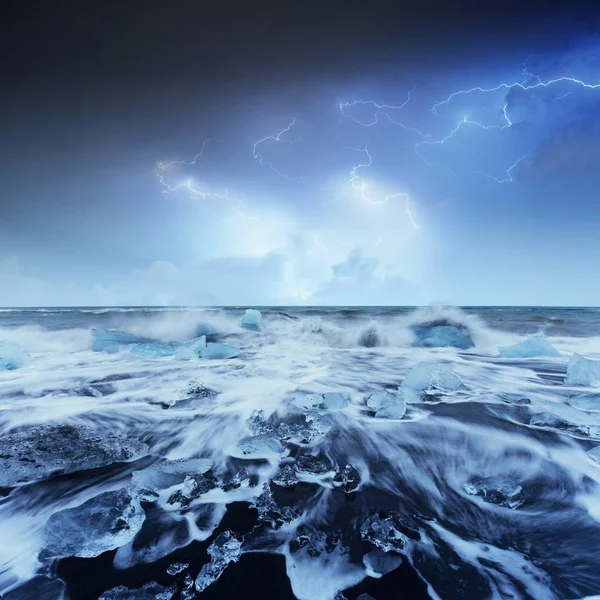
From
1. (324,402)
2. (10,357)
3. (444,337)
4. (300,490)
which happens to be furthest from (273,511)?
(444,337)

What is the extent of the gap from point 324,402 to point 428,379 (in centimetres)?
222

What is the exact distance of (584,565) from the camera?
1704 millimetres

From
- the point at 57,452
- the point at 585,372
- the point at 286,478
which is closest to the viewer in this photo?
the point at 286,478

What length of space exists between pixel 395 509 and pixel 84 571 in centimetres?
208

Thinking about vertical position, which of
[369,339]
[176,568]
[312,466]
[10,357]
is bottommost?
[369,339]

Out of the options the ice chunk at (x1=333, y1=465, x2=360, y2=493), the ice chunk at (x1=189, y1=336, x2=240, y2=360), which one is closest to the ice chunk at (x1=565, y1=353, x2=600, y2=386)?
the ice chunk at (x1=333, y1=465, x2=360, y2=493)

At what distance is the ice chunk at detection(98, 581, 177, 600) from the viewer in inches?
56.9

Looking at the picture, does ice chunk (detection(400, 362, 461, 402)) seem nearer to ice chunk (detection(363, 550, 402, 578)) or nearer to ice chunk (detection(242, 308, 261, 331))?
ice chunk (detection(363, 550, 402, 578))

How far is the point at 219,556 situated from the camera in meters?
1.70

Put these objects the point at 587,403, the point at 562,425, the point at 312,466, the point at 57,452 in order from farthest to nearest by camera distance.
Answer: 1. the point at 587,403
2. the point at 562,425
3. the point at 57,452
4. the point at 312,466

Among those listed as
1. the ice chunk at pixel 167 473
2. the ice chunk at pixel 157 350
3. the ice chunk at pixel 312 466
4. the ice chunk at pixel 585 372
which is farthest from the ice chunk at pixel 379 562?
the ice chunk at pixel 157 350

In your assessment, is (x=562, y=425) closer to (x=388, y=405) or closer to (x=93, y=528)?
(x=388, y=405)

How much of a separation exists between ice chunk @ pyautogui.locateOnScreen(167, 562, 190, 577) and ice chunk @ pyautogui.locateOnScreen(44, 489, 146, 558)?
16.0 inches

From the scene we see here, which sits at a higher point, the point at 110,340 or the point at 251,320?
the point at 251,320
